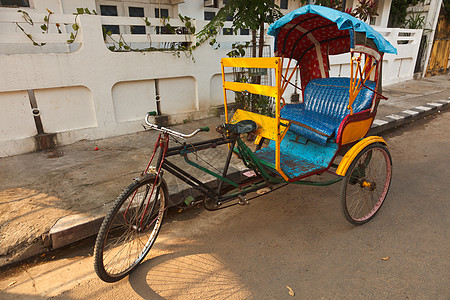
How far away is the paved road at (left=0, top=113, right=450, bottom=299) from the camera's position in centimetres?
231

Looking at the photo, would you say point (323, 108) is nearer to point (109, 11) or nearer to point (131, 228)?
point (131, 228)

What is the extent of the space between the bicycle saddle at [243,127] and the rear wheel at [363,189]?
108 centimetres

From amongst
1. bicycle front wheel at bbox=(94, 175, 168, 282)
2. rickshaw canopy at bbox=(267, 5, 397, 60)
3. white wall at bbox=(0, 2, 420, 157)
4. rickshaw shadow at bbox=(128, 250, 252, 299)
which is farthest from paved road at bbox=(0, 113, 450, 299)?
white wall at bbox=(0, 2, 420, 157)

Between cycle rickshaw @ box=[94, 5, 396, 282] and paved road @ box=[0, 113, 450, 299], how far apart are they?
0.20 meters

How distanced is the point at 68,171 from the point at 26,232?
4.49ft

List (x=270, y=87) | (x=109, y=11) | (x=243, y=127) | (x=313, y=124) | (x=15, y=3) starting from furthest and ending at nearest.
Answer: (x=109, y=11) → (x=15, y=3) → (x=313, y=124) → (x=243, y=127) → (x=270, y=87)

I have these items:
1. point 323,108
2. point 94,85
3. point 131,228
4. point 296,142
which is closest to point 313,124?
point 296,142

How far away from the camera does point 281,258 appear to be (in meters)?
2.65

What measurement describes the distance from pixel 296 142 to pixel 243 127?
1063 millimetres

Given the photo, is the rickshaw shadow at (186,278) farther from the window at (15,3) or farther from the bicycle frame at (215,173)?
the window at (15,3)

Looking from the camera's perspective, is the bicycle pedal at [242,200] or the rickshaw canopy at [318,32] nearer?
→ the rickshaw canopy at [318,32]

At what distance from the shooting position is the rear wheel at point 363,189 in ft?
9.70

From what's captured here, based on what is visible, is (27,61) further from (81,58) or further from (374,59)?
(374,59)

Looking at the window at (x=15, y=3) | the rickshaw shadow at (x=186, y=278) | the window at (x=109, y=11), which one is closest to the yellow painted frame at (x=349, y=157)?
the rickshaw shadow at (x=186, y=278)
